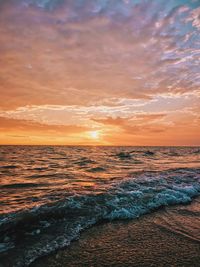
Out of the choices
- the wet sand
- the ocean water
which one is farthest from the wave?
the wet sand

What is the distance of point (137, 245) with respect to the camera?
4.88 m

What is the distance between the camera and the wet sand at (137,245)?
4219mm

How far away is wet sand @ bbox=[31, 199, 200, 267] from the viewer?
166 inches

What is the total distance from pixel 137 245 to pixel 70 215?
2562 millimetres

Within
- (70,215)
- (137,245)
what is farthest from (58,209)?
(137,245)

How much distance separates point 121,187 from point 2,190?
565cm

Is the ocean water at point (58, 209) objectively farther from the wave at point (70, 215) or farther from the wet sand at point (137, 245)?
the wet sand at point (137, 245)

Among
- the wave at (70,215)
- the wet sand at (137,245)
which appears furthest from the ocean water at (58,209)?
the wet sand at (137,245)

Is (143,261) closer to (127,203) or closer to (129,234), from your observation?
(129,234)

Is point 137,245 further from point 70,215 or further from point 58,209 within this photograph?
point 58,209

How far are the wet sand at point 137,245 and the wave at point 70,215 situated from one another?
1.20ft

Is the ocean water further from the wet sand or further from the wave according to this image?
the wet sand

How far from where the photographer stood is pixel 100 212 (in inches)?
273

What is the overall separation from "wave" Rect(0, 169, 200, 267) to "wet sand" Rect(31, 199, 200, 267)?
366 mm
